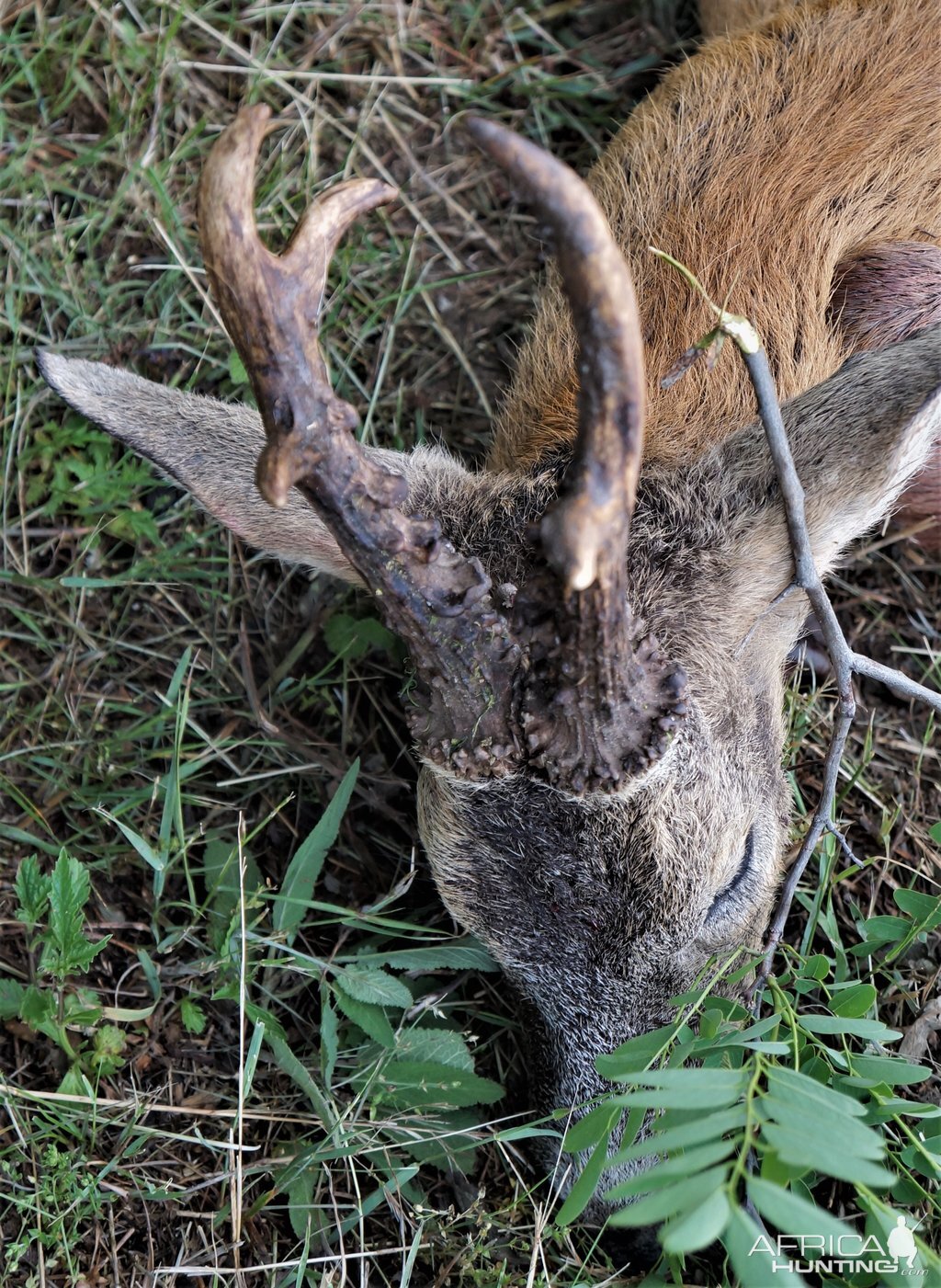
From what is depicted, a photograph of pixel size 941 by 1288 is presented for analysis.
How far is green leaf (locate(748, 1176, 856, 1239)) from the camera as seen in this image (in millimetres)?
1901

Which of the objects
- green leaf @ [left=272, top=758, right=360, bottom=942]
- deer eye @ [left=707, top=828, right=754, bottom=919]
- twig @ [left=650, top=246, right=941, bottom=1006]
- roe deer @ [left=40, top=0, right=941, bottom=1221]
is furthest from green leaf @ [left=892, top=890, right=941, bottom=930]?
green leaf @ [left=272, top=758, right=360, bottom=942]

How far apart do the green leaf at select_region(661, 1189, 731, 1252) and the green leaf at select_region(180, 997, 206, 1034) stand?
2018mm

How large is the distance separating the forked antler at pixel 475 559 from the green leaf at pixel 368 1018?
47.5 inches

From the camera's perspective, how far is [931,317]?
3371 mm

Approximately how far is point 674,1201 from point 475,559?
4.29ft

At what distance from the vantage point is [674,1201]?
2.04 metres

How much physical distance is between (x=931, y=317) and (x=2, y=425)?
10.6 feet

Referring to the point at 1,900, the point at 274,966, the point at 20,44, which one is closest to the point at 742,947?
the point at 274,966

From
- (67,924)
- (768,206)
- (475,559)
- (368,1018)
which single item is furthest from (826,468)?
(67,924)

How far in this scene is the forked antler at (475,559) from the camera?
1873 millimetres

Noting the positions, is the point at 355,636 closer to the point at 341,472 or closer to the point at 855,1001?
the point at 341,472

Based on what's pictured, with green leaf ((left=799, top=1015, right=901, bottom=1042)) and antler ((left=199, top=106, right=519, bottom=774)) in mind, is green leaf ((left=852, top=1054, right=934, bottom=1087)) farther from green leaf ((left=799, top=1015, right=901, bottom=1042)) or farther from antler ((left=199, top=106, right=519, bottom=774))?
antler ((left=199, top=106, right=519, bottom=774))

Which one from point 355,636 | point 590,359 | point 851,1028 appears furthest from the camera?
point 355,636

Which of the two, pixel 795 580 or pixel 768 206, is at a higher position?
pixel 768 206
